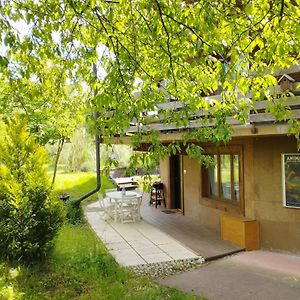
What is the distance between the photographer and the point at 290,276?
19.3ft

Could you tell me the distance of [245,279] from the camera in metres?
5.75

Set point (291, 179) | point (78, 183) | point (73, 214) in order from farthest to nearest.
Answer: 1. point (78, 183)
2. point (73, 214)
3. point (291, 179)

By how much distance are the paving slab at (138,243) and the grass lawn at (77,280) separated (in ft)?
1.43

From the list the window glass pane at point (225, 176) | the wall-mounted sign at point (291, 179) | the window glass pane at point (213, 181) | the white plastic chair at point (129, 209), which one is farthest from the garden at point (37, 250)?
the window glass pane at point (213, 181)

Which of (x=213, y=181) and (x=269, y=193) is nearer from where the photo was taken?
(x=269, y=193)

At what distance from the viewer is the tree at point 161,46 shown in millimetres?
3322

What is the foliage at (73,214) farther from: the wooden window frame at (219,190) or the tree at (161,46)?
the tree at (161,46)

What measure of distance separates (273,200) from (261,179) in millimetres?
524

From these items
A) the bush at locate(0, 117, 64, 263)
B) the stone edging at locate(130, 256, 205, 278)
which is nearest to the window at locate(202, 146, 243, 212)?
the stone edging at locate(130, 256, 205, 278)

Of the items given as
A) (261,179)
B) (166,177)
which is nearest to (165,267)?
(261,179)

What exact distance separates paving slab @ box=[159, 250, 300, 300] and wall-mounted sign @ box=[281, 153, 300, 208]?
115 centimetres

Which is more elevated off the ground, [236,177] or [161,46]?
[161,46]

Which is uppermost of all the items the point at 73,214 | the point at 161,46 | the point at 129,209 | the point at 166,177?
the point at 161,46

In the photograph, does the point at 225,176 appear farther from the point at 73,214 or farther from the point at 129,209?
the point at 73,214
